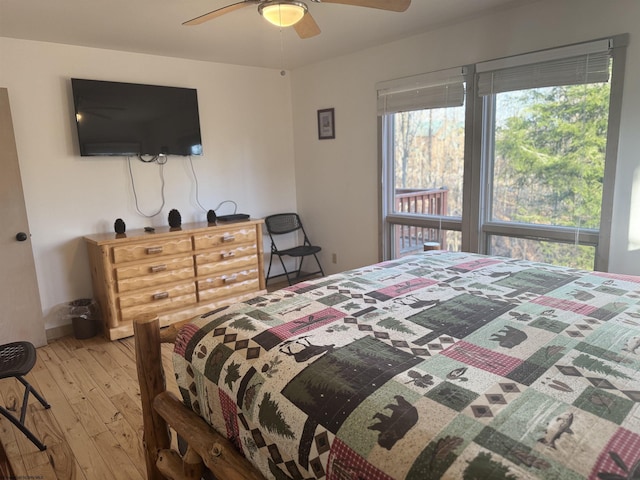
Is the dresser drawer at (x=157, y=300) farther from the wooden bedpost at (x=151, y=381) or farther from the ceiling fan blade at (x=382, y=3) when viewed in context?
the ceiling fan blade at (x=382, y=3)

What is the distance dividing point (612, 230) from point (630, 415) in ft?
7.35

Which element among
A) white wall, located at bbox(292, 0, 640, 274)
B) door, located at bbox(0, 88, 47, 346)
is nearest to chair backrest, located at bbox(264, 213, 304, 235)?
white wall, located at bbox(292, 0, 640, 274)

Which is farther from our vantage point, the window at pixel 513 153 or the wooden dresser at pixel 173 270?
the wooden dresser at pixel 173 270

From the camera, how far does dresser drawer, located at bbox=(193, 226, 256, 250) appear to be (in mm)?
3760

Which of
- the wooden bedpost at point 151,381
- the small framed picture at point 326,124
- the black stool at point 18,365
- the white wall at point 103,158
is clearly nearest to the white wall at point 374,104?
the small framed picture at point 326,124

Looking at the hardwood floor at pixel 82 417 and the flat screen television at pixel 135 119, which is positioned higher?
the flat screen television at pixel 135 119

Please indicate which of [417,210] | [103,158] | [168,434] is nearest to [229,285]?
[103,158]

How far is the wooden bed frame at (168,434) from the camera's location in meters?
1.27

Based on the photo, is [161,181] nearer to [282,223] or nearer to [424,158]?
[282,223]

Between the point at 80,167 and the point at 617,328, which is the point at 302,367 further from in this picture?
the point at 80,167

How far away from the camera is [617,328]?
139 cm

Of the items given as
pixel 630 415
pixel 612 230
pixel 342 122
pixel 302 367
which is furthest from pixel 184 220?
pixel 630 415

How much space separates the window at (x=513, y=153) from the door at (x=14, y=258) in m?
2.97

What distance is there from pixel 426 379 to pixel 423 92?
9.82 feet
